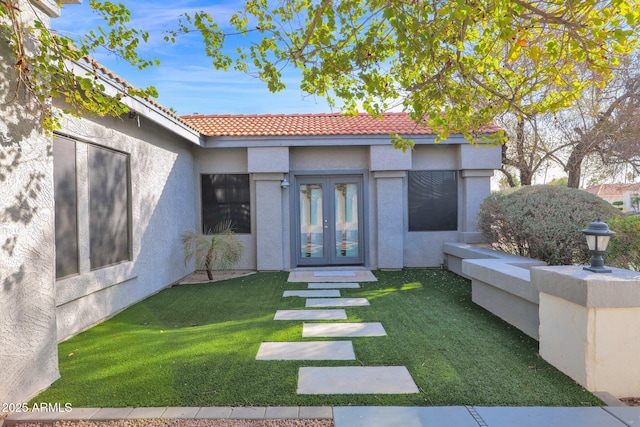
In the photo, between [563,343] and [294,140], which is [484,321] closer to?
[563,343]

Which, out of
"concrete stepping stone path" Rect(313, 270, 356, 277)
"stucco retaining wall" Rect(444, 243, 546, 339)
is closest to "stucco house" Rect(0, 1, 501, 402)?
"concrete stepping stone path" Rect(313, 270, 356, 277)

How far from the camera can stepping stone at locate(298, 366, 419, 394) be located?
3785mm

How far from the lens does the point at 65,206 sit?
5.57 meters

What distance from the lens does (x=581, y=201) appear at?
7.78 meters

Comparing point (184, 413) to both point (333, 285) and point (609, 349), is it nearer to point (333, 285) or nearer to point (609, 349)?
point (609, 349)

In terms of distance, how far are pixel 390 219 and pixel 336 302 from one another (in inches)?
170

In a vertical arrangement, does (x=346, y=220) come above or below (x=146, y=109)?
below

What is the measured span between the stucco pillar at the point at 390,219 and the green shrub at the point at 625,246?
531 centimetres

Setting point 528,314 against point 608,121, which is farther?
point 608,121

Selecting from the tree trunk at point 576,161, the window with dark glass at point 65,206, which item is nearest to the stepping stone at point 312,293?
the window with dark glass at point 65,206

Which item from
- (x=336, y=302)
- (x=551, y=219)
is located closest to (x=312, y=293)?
(x=336, y=302)

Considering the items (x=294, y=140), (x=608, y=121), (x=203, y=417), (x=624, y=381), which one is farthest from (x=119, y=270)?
(x=608, y=121)

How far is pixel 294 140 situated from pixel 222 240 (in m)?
3.39

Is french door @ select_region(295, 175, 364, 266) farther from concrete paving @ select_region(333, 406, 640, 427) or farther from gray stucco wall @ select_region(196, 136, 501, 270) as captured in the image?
concrete paving @ select_region(333, 406, 640, 427)
